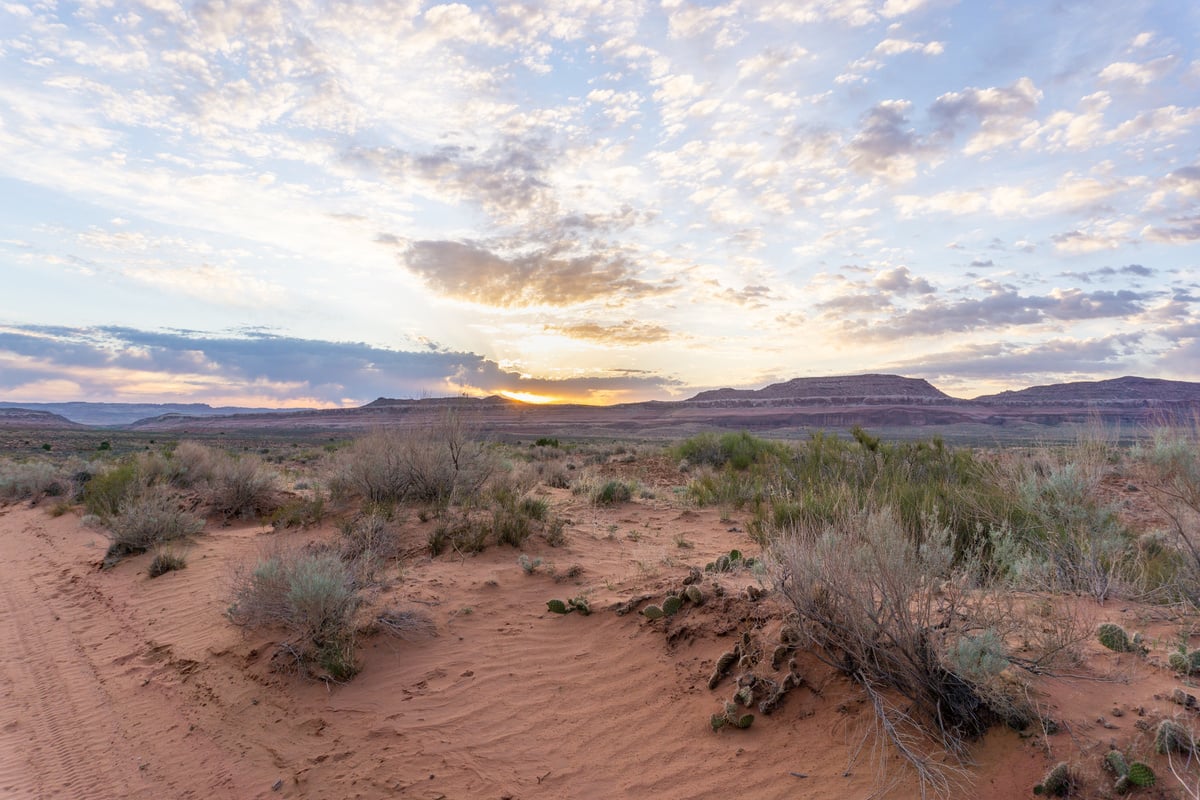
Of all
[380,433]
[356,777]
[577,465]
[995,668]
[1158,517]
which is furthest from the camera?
[577,465]

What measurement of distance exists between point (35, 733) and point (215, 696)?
4.40 ft

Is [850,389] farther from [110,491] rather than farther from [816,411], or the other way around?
[110,491]

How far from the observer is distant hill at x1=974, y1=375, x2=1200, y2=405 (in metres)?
68.5

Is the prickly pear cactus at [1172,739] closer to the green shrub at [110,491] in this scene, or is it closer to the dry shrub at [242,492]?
the dry shrub at [242,492]

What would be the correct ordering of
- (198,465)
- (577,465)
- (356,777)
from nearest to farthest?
(356,777), (198,465), (577,465)

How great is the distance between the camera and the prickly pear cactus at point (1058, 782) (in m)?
3.17

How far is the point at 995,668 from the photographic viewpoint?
3.60 m

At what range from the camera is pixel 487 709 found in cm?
509

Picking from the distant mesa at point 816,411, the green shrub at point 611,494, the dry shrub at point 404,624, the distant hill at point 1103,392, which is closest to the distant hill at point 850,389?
the distant mesa at point 816,411

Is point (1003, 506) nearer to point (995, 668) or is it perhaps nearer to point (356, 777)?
point (995, 668)

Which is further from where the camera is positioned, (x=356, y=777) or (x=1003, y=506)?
(x=1003, y=506)

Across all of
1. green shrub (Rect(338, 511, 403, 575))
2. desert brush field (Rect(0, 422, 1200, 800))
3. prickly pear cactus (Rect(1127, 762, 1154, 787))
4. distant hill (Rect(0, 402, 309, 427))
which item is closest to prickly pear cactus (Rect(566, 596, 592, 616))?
desert brush field (Rect(0, 422, 1200, 800))

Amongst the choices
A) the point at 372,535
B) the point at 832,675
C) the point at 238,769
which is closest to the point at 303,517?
the point at 372,535

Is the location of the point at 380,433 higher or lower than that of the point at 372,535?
higher
